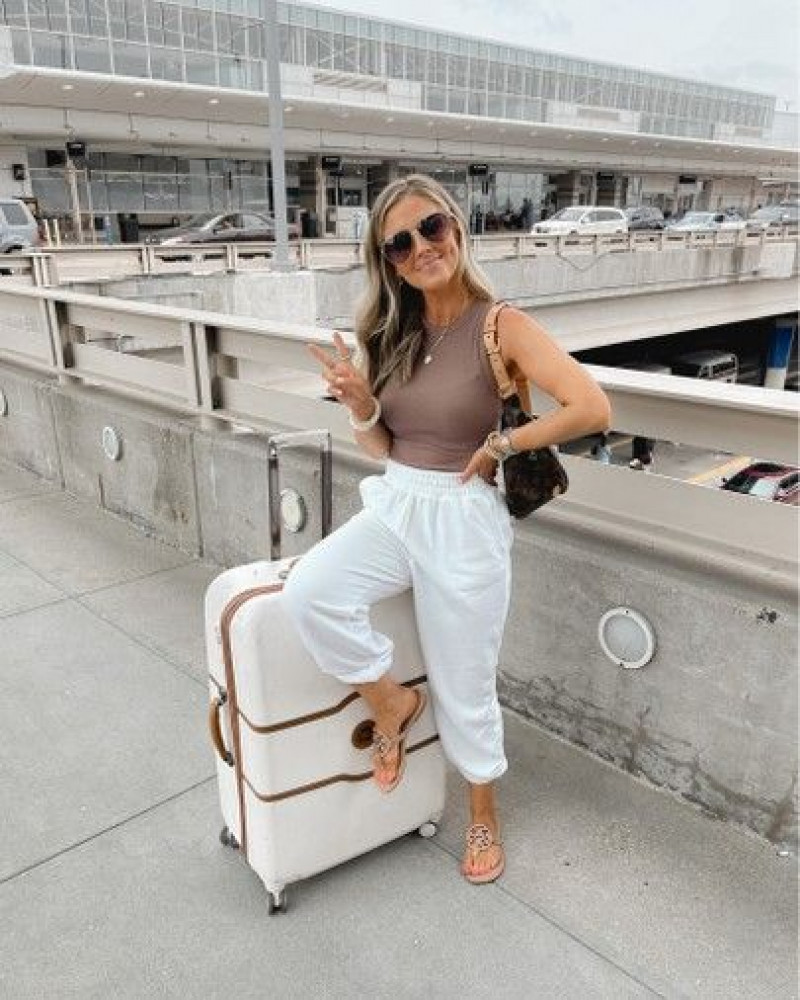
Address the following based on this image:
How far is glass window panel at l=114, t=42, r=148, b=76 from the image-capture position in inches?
1384

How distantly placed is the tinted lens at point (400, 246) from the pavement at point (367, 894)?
5.85 feet

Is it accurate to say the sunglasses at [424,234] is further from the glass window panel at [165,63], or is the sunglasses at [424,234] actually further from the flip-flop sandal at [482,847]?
the glass window panel at [165,63]

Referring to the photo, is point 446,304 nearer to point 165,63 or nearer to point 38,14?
point 38,14

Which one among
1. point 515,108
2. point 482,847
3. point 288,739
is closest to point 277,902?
point 288,739

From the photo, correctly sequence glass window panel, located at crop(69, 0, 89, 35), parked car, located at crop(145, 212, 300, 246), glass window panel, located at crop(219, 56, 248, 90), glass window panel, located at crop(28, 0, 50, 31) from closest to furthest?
parked car, located at crop(145, 212, 300, 246)
glass window panel, located at crop(28, 0, 50, 31)
glass window panel, located at crop(69, 0, 89, 35)
glass window panel, located at crop(219, 56, 248, 90)

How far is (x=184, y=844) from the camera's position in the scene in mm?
2613

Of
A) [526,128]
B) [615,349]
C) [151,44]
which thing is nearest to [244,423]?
[615,349]

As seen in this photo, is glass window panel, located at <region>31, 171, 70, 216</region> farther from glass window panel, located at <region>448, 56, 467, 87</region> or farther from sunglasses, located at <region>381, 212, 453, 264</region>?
sunglasses, located at <region>381, 212, 453, 264</region>

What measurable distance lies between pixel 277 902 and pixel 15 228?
66.6 ft

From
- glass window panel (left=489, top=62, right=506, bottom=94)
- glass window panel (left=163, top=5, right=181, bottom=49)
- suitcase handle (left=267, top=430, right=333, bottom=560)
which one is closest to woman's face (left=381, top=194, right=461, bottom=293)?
suitcase handle (left=267, top=430, right=333, bottom=560)

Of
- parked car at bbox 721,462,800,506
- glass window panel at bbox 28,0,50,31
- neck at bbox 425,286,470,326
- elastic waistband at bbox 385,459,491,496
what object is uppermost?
glass window panel at bbox 28,0,50,31

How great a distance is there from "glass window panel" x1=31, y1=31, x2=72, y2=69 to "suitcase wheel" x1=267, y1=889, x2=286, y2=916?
3739 centimetres

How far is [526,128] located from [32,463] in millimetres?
47810

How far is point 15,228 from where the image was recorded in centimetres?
1911
